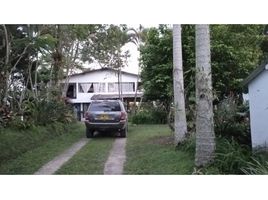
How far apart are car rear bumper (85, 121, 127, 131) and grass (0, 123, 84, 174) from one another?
45cm

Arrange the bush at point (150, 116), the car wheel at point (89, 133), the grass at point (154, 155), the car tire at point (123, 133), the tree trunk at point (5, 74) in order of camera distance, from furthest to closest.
→ the bush at point (150, 116) < the tree trunk at point (5, 74) < the car tire at point (123, 133) < the car wheel at point (89, 133) < the grass at point (154, 155)

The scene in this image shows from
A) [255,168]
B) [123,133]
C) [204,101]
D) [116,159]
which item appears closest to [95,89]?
[123,133]

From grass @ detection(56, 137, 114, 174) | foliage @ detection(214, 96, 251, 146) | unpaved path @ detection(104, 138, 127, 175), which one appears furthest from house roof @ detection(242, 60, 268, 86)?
grass @ detection(56, 137, 114, 174)

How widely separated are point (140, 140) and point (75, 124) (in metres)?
2.62

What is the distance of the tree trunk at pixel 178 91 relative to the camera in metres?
9.70

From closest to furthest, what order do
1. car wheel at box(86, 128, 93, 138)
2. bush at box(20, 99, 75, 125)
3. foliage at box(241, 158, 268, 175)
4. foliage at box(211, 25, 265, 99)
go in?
1. foliage at box(241, 158, 268, 175)
2. foliage at box(211, 25, 265, 99)
3. car wheel at box(86, 128, 93, 138)
4. bush at box(20, 99, 75, 125)

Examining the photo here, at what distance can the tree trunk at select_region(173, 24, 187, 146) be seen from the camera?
9703 millimetres

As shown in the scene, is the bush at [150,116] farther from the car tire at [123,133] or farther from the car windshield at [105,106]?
the car windshield at [105,106]

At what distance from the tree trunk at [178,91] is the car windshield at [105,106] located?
6.40 feet

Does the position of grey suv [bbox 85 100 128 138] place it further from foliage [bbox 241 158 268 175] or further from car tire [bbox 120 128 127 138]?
foliage [bbox 241 158 268 175]

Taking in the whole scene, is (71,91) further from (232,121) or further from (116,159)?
(232,121)

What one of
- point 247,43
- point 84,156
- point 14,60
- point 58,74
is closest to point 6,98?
point 14,60

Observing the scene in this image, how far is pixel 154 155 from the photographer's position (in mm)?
8688

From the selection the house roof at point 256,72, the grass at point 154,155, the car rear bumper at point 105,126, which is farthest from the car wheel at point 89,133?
the house roof at point 256,72
